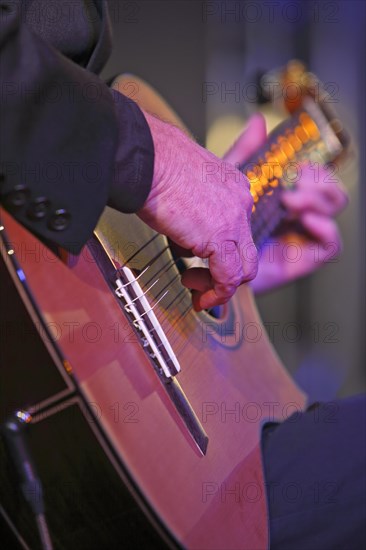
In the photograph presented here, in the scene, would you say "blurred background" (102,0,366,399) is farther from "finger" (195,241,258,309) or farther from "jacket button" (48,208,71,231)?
"jacket button" (48,208,71,231)

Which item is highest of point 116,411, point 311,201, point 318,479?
point 116,411

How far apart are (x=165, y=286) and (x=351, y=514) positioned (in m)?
0.36

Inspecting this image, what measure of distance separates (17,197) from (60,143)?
6 centimetres

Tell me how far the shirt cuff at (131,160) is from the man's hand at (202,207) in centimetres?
2

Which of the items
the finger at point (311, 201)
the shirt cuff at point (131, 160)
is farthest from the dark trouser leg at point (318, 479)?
the finger at point (311, 201)

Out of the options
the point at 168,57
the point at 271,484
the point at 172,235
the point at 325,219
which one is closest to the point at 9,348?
the point at 172,235

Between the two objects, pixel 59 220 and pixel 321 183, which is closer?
pixel 59 220

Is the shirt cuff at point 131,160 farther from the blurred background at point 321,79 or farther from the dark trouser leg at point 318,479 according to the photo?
the blurred background at point 321,79

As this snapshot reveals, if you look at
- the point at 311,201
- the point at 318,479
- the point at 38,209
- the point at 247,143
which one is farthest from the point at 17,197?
the point at 311,201

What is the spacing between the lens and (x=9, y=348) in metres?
0.56

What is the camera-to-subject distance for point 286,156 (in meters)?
1.36

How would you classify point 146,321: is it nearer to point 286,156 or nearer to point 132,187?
point 132,187

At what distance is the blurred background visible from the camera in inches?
77.6

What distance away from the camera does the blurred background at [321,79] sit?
1971 millimetres
